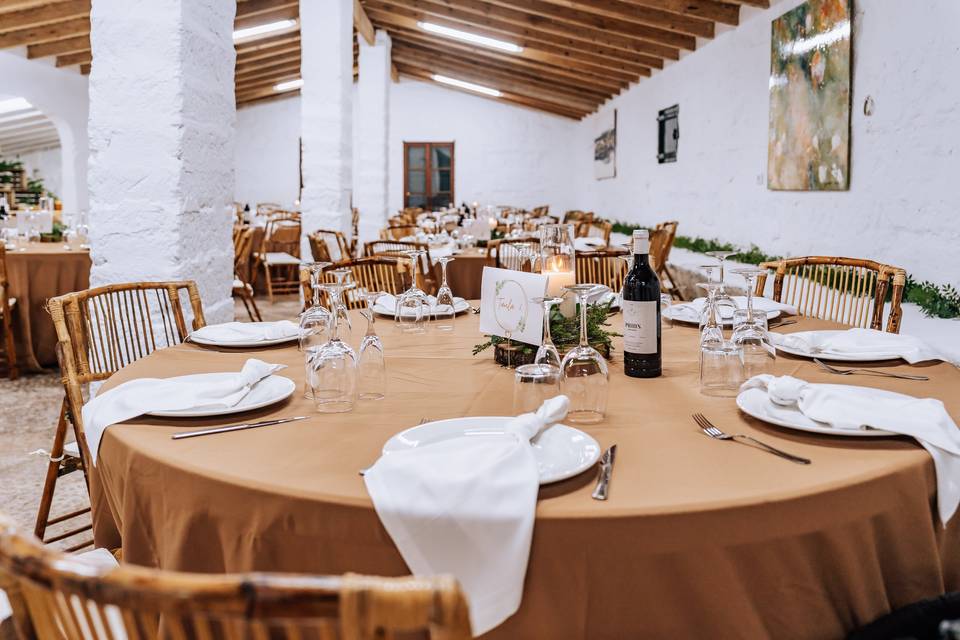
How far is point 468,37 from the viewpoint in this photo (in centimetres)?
1039

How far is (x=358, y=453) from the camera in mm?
1141

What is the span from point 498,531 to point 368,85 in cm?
1066

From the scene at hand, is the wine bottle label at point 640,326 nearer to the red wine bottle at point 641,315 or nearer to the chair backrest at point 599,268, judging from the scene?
the red wine bottle at point 641,315

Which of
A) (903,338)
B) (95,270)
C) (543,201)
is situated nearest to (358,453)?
(903,338)

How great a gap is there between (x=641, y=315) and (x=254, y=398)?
0.74 metres

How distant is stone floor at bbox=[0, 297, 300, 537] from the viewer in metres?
2.75

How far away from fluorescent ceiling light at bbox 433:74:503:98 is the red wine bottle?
13.0 meters

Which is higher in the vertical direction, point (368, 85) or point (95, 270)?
point (368, 85)

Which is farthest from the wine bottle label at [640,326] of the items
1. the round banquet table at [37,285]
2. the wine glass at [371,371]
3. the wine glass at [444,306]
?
the round banquet table at [37,285]

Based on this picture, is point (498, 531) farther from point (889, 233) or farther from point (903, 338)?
point (889, 233)

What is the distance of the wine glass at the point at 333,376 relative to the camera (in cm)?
138

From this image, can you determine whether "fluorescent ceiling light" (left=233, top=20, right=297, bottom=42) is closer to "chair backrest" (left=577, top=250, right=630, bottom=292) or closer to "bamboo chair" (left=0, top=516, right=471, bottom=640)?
"chair backrest" (left=577, top=250, right=630, bottom=292)

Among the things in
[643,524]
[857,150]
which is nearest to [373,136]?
[857,150]

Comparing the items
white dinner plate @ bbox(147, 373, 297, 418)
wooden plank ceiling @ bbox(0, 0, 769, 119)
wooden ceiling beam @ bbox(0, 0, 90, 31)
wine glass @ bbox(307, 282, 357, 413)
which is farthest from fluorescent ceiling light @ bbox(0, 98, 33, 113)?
wine glass @ bbox(307, 282, 357, 413)
